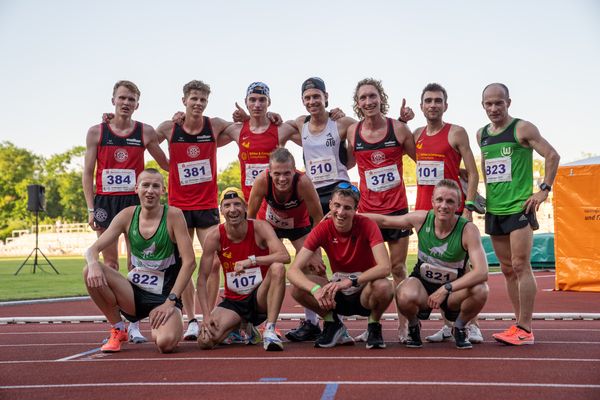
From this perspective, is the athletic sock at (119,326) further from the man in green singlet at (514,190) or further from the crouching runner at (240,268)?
the man in green singlet at (514,190)

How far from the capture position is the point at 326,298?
4957 mm

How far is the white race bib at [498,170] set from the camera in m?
5.39

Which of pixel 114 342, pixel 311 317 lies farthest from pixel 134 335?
pixel 311 317

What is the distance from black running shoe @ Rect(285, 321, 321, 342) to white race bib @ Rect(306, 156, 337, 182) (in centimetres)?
124

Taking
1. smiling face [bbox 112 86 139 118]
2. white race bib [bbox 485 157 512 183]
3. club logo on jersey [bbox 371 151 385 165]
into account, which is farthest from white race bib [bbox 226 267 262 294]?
white race bib [bbox 485 157 512 183]

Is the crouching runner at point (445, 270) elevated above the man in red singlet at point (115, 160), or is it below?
below

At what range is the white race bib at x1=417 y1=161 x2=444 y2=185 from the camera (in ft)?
18.5

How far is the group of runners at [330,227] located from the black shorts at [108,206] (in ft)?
0.04

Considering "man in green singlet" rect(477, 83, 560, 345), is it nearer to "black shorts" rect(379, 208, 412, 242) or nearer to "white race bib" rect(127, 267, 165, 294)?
"black shorts" rect(379, 208, 412, 242)

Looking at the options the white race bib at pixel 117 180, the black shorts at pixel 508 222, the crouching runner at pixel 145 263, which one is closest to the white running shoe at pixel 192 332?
the crouching runner at pixel 145 263

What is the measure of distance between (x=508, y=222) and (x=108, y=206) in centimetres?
333

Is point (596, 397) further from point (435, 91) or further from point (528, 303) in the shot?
point (435, 91)

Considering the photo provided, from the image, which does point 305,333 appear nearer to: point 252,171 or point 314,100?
point 252,171

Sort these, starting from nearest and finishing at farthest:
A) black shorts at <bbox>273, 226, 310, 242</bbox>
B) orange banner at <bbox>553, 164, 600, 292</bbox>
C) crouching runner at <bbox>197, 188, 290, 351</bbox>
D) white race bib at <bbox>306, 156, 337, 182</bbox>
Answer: crouching runner at <bbox>197, 188, 290, 351</bbox>, black shorts at <bbox>273, 226, 310, 242</bbox>, white race bib at <bbox>306, 156, 337, 182</bbox>, orange banner at <bbox>553, 164, 600, 292</bbox>
